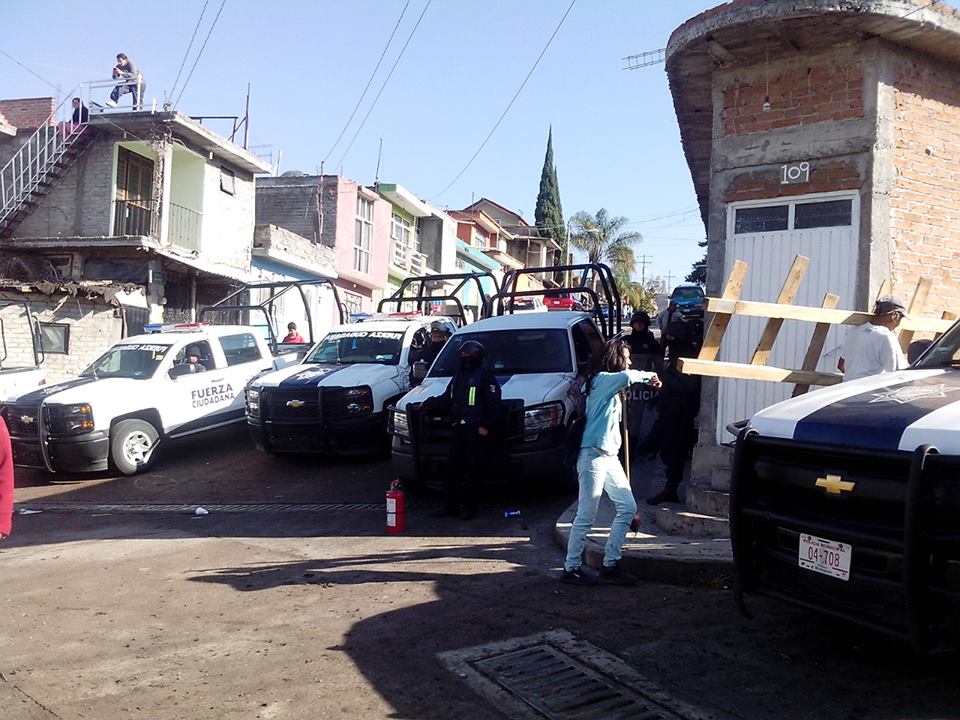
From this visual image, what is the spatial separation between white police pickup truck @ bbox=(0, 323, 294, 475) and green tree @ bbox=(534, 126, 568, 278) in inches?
2030

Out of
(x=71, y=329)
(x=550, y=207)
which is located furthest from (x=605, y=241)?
(x=71, y=329)

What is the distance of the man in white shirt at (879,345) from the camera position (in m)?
6.00

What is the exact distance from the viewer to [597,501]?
247 inches

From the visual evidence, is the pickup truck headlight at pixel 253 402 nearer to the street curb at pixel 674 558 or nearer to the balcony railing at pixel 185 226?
the street curb at pixel 674 558

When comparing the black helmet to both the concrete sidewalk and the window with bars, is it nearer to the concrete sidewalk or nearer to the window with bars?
the concrete sidewalk

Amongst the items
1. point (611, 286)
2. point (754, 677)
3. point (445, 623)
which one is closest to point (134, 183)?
point (611, 286)

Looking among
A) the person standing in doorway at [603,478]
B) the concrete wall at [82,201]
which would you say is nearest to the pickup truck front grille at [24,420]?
the person standing in doorway at [603,478]

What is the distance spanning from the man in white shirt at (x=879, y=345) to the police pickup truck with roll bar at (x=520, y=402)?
2374mm

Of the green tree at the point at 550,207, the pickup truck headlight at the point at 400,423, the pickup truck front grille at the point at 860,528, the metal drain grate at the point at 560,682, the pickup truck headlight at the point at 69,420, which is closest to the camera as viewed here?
the pickup truck front grille at the point at 860,528

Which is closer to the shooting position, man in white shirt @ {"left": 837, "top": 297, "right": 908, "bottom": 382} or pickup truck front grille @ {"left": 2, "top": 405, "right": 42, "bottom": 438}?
man in white shirt @ {"left": 837, "top": 297, "right": 908, "bottom": 382}

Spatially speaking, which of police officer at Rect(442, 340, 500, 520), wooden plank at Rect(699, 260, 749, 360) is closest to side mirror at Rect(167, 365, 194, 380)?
police officer at Rect(442, 340, 500, 520)

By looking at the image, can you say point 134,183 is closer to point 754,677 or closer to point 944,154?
point 944,154

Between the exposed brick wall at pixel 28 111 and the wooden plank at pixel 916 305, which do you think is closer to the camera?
the wooden plank at pixel 916 305

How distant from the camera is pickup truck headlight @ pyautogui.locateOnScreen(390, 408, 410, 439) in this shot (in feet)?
30.1
